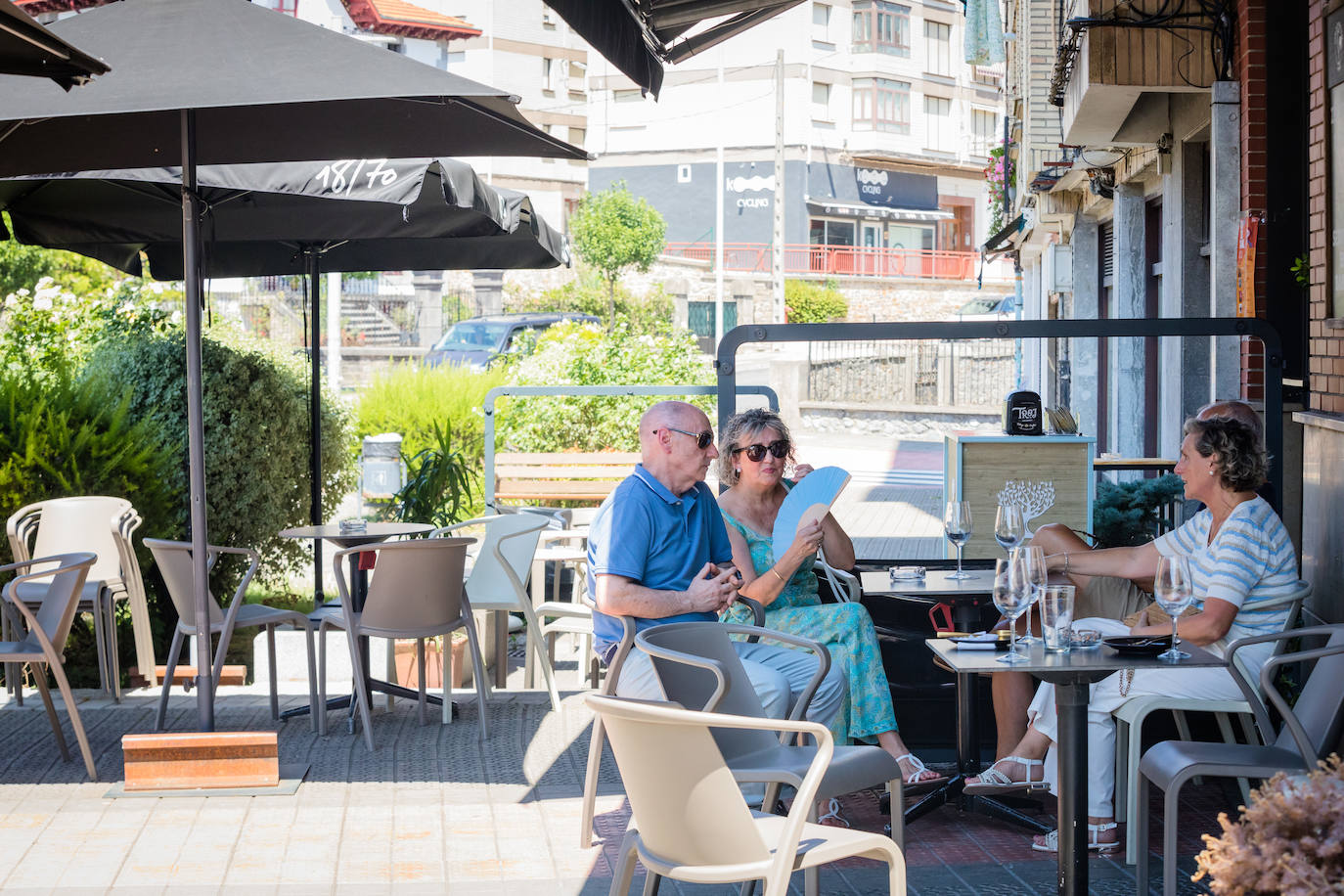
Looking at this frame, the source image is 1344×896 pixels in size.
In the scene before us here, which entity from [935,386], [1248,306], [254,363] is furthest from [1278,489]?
[935,386]

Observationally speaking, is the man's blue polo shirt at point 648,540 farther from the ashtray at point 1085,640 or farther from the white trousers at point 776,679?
the ashtray at point 1085,640

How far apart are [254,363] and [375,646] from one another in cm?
182

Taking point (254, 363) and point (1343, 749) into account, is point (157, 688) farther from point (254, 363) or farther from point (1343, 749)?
point (1343, 749)

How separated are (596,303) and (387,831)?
41938 mm

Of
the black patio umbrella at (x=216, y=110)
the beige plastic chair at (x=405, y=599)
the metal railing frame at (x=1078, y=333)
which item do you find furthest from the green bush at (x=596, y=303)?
the metal railing frame at (x=1078, y=333)

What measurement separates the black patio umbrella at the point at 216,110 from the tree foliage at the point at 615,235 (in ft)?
134

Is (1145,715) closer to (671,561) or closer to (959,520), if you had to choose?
(959,520)

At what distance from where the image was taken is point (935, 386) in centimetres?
2255

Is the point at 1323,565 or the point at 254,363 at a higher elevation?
the point at 254,363

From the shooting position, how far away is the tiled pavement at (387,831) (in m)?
4.11

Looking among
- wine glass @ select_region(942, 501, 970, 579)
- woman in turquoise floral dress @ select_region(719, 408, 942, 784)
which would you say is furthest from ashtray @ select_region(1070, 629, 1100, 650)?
wine glass @ select_region(942, 501, 970, 579)

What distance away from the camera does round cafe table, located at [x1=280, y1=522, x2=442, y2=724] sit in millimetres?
6000

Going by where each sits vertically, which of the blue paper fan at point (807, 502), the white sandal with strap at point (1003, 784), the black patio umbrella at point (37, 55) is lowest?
the white sandal with strap at point (1003, 784)

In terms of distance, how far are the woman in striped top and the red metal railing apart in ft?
160
